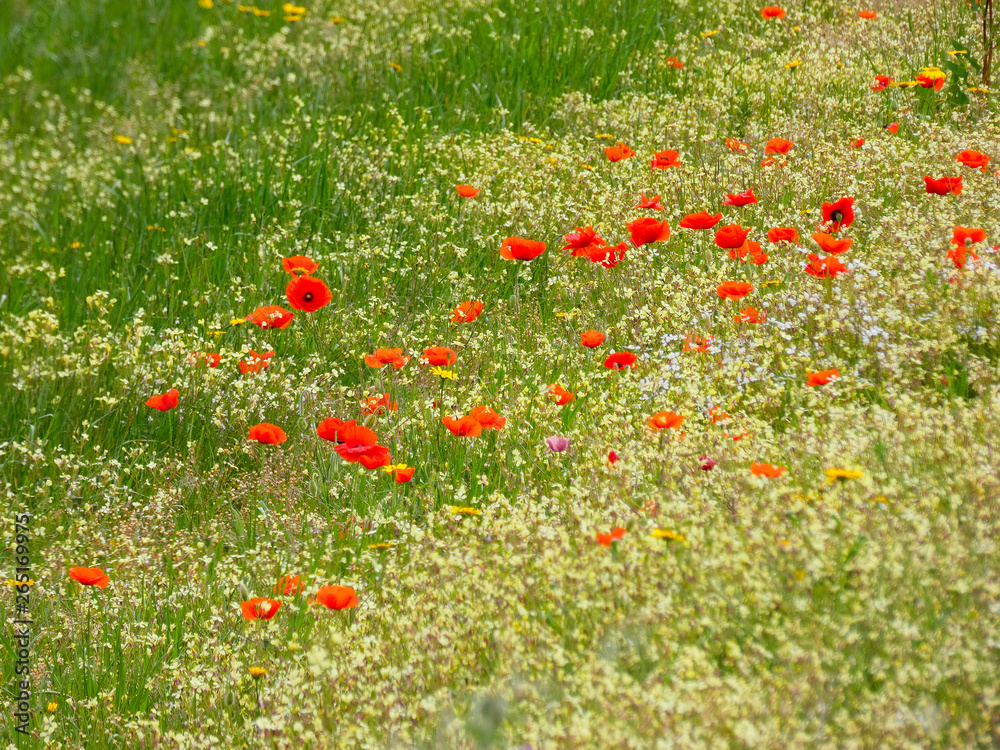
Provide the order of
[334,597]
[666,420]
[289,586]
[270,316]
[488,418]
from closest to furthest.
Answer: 1. [334,597]
2. [666,420]
3. [289,586]
4. [488,418]
5. [270,316]

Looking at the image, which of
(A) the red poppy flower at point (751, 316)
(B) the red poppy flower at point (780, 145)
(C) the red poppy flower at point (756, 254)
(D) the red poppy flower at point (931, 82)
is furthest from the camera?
(D) the red poppy flower at point (931, 82)

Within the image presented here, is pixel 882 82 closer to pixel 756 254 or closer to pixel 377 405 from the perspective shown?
pixel 756 254

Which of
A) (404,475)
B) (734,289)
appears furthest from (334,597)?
(734,289)

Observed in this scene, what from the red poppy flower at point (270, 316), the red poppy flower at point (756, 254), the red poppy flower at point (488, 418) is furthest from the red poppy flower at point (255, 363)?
the red poppy flower at point (756, 254)

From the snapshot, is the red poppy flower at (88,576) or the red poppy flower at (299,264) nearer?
the red poppy flower at (88,576)

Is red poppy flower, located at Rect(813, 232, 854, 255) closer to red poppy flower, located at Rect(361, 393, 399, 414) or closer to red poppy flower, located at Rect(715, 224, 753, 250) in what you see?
red poppy flower, located at Rect(715, 224, 753, 250)

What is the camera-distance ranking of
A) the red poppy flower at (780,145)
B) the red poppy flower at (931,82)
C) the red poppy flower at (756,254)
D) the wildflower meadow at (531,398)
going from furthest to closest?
the red poppy flower at (931,82) < the red poppy flower at (780,145) < the red poppy flower at (756,254) < the wildflower meadow at (531,398)

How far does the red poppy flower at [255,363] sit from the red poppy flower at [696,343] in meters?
1.64

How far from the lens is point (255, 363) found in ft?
12.6

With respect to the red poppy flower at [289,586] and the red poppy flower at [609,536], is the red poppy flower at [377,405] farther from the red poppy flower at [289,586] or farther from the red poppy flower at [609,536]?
the red poppy flower at [609,536]

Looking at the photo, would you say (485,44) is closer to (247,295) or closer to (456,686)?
(247,295)

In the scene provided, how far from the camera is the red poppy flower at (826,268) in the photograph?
312 cm

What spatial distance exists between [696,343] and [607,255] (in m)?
0.61

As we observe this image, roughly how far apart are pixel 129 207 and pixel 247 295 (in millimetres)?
1654
